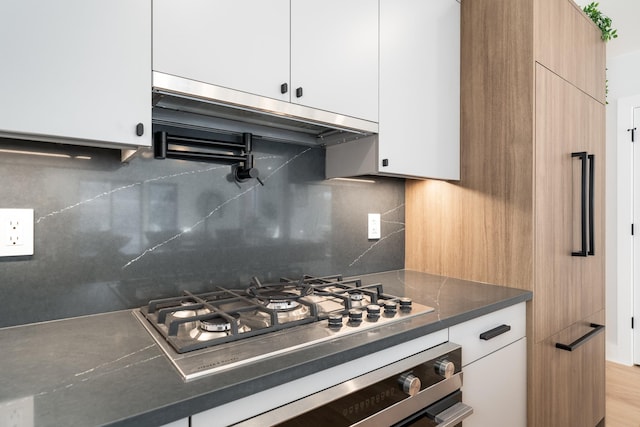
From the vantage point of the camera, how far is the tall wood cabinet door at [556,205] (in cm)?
160

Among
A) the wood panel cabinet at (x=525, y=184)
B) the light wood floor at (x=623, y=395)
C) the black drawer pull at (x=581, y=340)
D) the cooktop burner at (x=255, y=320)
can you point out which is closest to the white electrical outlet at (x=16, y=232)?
the cooktop burner at (x=255, y=320)

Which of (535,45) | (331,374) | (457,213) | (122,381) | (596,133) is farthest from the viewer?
(596,133)

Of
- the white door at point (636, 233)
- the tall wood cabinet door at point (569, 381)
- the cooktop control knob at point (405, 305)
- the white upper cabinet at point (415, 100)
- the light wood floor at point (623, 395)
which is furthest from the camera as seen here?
the white door at point (636, 233)

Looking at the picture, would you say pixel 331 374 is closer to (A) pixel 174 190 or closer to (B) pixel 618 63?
(A) pixel 174 190

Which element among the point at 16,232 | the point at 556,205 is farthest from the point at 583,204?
the point at 16,232

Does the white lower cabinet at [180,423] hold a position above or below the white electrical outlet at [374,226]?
below

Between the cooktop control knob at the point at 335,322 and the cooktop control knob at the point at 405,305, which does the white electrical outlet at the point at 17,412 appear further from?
the cooktop control knob at the point at 405,305

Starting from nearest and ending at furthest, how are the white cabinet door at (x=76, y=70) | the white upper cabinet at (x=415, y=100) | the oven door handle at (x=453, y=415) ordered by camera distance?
1. the white cabinet door at (x=76, y=70)
2. the oven door handle at (x=453, y=415)
3. the white upper cabinet at (x=415, y=100)

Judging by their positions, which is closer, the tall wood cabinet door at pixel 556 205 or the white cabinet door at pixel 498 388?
the white cabinet door at pixel 498 388

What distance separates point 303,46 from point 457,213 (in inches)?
41.8

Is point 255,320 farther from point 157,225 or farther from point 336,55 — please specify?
point 336,55

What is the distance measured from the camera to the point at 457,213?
5.97 feet

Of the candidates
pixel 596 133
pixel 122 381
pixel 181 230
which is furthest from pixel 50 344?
pixel 596 133

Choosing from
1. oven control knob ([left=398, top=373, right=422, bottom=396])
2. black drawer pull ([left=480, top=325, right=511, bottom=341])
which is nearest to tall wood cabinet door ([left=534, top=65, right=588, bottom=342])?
black drawer pull ([left=480, top=325, right=511, bottom=341])
